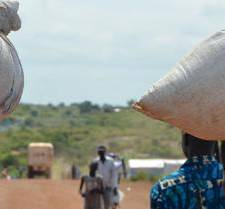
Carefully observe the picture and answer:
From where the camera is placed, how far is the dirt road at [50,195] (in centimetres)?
2422

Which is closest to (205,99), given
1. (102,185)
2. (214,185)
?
(214,185)

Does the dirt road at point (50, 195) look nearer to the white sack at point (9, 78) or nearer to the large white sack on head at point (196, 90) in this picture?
the large white sack on head at point (196, 90)

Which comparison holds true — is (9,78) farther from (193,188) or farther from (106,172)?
(106,172)

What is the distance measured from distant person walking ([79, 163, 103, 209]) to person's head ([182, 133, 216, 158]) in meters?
11.0

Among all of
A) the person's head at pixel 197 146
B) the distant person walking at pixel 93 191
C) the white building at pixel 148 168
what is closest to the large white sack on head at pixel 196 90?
the person's head at pixel 197 146

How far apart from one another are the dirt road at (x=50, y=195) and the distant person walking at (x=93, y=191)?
416 centimetres

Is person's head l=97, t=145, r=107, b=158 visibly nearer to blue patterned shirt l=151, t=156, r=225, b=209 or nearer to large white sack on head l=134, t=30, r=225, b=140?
blue patterned shirt l=151, t=156, r=225, b=209

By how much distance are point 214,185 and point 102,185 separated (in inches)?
445

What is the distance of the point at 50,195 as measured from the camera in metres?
27.6

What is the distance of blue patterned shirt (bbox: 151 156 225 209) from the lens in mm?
5172

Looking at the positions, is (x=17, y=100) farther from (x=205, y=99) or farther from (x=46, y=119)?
(x=46, y=119)

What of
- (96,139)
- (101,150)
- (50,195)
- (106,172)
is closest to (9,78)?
(101,150)

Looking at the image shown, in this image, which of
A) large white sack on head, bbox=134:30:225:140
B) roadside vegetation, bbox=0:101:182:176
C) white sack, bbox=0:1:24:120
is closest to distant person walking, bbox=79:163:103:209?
large white sack on head, bbox=134:30:225:140

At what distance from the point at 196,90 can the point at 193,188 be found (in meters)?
0.55
